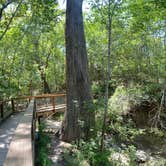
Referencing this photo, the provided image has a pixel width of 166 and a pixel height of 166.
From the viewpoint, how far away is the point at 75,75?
7.77 metres

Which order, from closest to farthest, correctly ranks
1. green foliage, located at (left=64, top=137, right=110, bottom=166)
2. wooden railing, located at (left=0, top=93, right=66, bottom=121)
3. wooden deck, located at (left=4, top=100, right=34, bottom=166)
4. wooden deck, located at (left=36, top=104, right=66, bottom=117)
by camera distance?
wooden deck, located at (left=4, top=100, right=34, bottom=166), green foliage, located at (left=64, top=137, right=110, bottom=166), wooden railing, located at (left=0, top=93, right=66, bottom=121), wooden deck, located at (left=36, top=104, right=66, bottom=117)

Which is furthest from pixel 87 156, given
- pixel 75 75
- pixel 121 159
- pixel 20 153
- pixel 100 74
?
pixel 100 74

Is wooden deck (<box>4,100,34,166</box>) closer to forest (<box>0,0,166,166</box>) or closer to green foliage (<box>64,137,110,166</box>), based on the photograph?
forest (<box>0,0,166,166</box>)

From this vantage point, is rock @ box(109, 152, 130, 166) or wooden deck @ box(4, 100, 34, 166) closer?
wooden deck @ box(4, 100, 34, 166)

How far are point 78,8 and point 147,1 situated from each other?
2704mm

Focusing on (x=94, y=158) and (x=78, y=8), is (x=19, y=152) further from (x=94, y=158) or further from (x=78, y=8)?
(x=78, y=8)

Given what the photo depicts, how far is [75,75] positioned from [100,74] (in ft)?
36.3

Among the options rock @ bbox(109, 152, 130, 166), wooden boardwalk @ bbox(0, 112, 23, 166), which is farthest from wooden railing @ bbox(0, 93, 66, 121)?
rock @ bbox(109, 152, 130, 166)

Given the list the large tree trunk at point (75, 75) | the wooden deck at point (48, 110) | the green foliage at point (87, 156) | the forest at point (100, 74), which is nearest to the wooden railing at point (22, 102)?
the wooden deck at point (48, 110)

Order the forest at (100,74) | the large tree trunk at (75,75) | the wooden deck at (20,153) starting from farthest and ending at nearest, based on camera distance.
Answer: the large tree trunk at (75,75) < the forest at (100,74) < the wooden deck at (20,153)

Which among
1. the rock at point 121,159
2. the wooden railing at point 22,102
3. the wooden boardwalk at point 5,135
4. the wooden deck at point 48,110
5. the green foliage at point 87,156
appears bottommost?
the rock at point 121,159

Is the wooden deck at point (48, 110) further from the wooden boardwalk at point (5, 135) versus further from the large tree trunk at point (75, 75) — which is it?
the large tree trunk at point (75, 75)

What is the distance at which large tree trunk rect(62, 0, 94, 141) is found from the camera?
299 inches

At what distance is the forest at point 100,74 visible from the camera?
6.84 meters
